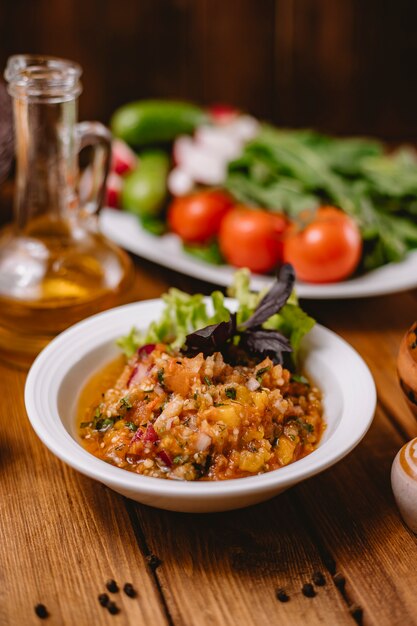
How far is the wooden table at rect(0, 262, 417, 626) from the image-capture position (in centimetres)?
135

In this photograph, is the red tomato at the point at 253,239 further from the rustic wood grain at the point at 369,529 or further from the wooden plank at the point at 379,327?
the rustic wood grain at the point at 369,529

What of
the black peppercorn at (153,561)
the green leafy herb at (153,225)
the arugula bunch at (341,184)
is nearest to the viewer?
the black peppercorn at (153,561)

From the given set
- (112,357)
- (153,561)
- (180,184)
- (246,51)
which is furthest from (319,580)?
(246,51)

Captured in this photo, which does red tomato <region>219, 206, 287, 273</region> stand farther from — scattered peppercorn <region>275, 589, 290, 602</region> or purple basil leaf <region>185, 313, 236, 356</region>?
scattered peppercorn <region>275, 589, 290, 602</region>

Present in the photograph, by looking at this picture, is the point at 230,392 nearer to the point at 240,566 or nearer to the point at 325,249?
the point at 240,566

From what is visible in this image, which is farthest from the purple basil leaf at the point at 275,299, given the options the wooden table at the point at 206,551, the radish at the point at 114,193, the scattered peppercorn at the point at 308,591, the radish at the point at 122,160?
the radish at the point at 122,160

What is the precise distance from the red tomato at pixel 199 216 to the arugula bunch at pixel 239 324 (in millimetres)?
643

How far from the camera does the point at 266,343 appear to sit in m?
1.72

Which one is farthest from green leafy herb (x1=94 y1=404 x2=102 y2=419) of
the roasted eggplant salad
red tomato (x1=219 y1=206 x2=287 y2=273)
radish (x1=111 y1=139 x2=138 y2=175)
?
radish (x1=111 y1=139 x2=138 y2=175)

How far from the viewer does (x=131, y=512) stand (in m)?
1.58

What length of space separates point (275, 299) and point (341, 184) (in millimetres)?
1089

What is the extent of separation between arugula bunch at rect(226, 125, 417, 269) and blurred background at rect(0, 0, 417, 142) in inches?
69.9

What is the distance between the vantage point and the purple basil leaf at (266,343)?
1.71 metres

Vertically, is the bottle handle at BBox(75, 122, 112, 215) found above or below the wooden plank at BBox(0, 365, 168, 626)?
above
